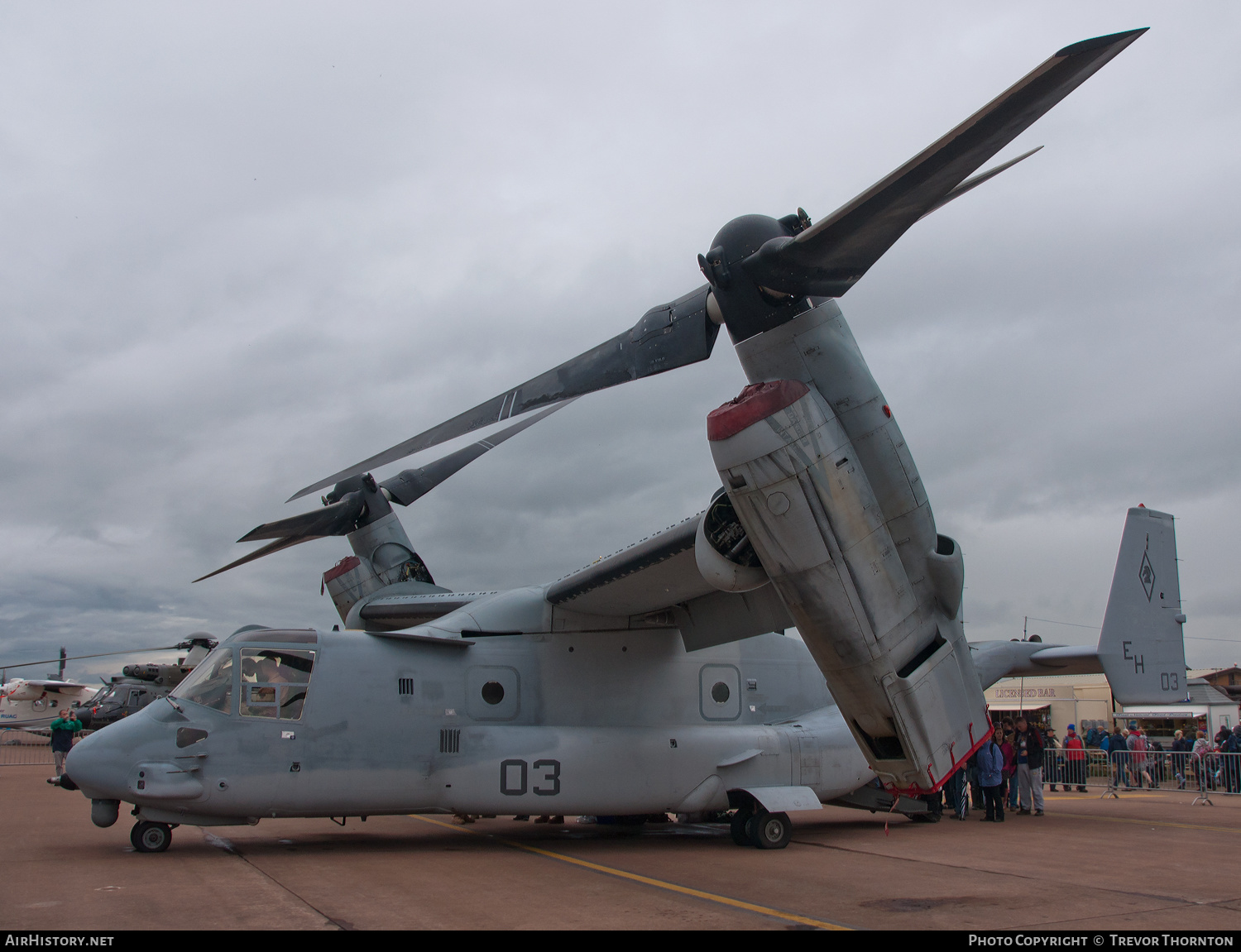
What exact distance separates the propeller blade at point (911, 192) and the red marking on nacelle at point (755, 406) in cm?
71

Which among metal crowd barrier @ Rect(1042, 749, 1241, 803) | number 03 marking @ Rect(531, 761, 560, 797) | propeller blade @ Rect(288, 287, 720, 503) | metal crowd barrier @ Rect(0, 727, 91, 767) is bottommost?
metal crowd barrier @ Rect(0, 727, 91, 767)

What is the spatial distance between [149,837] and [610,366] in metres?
7.25

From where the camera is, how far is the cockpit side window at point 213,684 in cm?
1002

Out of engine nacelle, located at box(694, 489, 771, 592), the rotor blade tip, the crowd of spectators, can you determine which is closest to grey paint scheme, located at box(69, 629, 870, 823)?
the crowd of spectators

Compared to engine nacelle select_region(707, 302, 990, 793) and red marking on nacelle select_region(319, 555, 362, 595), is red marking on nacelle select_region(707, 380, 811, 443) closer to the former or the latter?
engine nacelle select_region(707, 302, 990, 793)

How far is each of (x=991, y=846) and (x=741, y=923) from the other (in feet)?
20.6

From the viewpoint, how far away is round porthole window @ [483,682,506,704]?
1112 cm

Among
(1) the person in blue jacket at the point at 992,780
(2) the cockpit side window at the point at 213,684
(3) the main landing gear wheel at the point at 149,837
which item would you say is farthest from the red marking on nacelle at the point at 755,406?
(1) the person in blue jacket at the point at 992,780

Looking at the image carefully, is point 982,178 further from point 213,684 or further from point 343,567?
point 343,567

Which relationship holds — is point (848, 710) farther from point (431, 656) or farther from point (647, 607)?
point (431, 656)

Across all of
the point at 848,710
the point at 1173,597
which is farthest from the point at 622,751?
the point at 1173,597

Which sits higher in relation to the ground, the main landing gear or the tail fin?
the tail fin

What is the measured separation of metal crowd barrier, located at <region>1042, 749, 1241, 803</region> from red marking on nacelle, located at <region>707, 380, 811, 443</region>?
17.1 metres
